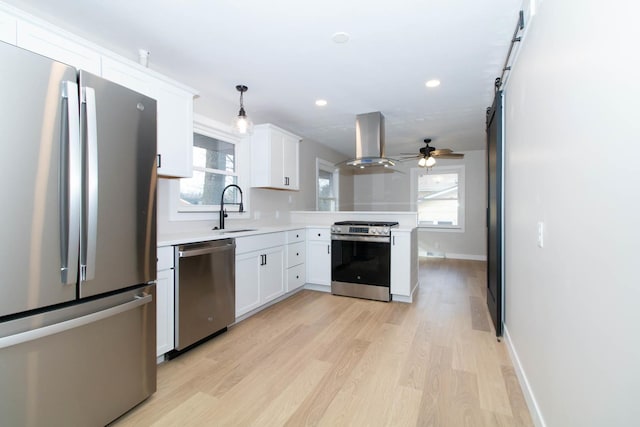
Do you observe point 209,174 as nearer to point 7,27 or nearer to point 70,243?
point 7,27

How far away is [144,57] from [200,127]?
88 cm

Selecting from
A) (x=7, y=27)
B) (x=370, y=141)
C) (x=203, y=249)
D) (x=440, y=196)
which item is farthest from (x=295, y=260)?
(x=440, y=196)

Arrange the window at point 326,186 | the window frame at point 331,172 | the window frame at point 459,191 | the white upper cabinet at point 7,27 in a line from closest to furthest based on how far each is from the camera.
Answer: the white upper cabinet at point 7,27 < the window frame at point 331,172 < the window at point 326,186 < the window frame at point 459,191

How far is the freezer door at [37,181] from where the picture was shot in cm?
118

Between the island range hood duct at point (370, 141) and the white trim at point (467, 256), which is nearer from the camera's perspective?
the island range hood duct at point (370, 141)

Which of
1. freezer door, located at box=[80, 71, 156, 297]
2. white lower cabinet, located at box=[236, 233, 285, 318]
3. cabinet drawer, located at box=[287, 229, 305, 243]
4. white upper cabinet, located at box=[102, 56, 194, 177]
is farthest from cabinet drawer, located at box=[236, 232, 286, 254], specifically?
freezer door, located at box=[80, 71, 156, 297]

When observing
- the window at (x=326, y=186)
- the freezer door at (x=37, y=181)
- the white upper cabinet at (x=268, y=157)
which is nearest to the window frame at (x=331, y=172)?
the window at (x=326, y=186)

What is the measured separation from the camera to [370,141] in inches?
156

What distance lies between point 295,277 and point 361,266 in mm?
887

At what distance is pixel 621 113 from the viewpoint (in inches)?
32.7

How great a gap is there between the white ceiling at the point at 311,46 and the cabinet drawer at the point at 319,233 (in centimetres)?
163

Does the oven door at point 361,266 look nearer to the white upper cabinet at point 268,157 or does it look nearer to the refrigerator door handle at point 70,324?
the white upper cabinet at point 268,157

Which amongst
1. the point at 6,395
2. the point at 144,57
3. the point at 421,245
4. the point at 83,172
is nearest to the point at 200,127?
the point at 144,57

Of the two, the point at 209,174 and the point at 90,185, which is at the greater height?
the point at 209,174
